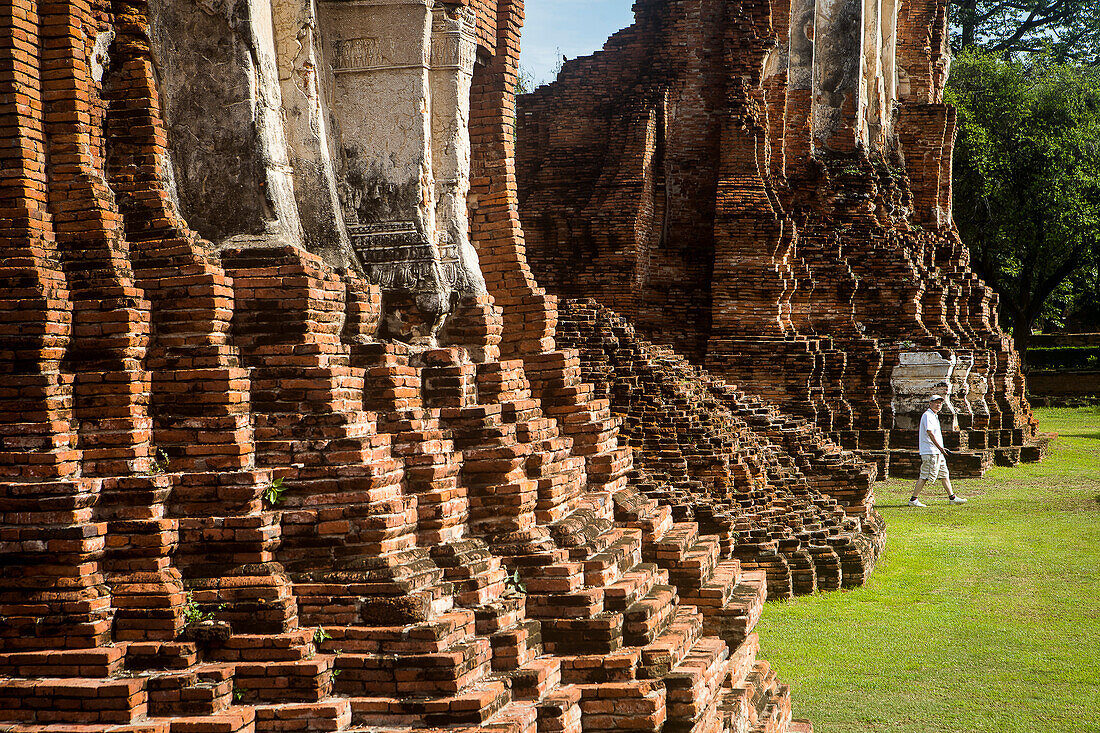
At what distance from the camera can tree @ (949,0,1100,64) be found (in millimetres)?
34875

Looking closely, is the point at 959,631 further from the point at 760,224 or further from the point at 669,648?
the point at 760,224

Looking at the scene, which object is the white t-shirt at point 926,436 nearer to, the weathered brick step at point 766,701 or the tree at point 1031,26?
the weathered brick step at point 766,701

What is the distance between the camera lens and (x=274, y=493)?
4.73 m

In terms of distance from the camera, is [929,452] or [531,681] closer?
[531,681]

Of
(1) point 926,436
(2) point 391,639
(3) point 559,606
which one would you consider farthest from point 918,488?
(2) point 391,639

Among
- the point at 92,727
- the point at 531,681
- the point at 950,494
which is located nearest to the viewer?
the point at 92,727

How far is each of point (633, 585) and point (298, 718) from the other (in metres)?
2.03

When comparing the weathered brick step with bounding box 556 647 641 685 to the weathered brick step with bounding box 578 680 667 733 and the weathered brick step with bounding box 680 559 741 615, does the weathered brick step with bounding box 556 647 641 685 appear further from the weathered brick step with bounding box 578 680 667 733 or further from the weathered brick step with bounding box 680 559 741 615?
the weathered brick step with bounding box 680 559 741 615

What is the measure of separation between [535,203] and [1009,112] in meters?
18.4

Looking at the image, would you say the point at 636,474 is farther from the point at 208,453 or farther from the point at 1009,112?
the point at 1009,112

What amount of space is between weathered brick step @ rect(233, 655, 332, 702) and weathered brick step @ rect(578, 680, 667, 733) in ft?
4.43

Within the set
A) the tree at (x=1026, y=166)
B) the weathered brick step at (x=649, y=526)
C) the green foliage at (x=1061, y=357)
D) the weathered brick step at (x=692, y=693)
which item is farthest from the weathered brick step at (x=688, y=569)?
the green foliage at (x=1061, y=357)

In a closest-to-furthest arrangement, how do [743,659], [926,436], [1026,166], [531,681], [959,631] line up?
[531,681] → [743,659] → [959,631] → [926,436] → [1026,166]

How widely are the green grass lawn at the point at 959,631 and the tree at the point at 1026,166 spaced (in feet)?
53.0
